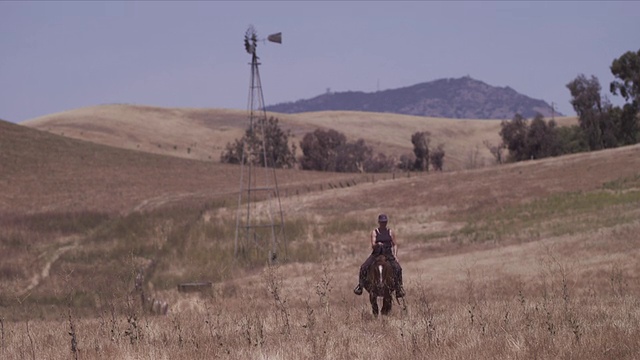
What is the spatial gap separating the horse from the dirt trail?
61.4 ft

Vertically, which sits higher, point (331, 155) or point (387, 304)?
point (331, 155)

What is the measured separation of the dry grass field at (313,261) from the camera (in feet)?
37.2

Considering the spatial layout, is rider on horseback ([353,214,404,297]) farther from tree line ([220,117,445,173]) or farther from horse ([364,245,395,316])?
tree line ([220,117,445,173])

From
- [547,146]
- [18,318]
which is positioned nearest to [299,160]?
[547,146]

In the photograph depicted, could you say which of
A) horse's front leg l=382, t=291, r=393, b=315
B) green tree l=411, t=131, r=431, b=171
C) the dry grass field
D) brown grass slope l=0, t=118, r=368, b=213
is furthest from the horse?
green tree l=411, t=131, r=431, b=171

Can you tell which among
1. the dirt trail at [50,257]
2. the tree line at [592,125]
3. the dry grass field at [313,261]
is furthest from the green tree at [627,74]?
the dirt trail at [50,257]

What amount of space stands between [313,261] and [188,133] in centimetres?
12557

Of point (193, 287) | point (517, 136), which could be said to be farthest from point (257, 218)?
point (517, 136)

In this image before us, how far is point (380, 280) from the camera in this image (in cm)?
1495

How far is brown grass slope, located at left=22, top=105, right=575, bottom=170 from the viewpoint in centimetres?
13400

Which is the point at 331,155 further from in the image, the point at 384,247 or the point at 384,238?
the point at 384,247

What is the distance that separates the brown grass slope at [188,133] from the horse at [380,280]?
103 meters

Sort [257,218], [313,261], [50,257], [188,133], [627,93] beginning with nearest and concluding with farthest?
[313,261]
[50,257]
[257,218]
[627,93]
[188,133]

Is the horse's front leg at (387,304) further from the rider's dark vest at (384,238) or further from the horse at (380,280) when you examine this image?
the rider's dark vest at (384,238)
